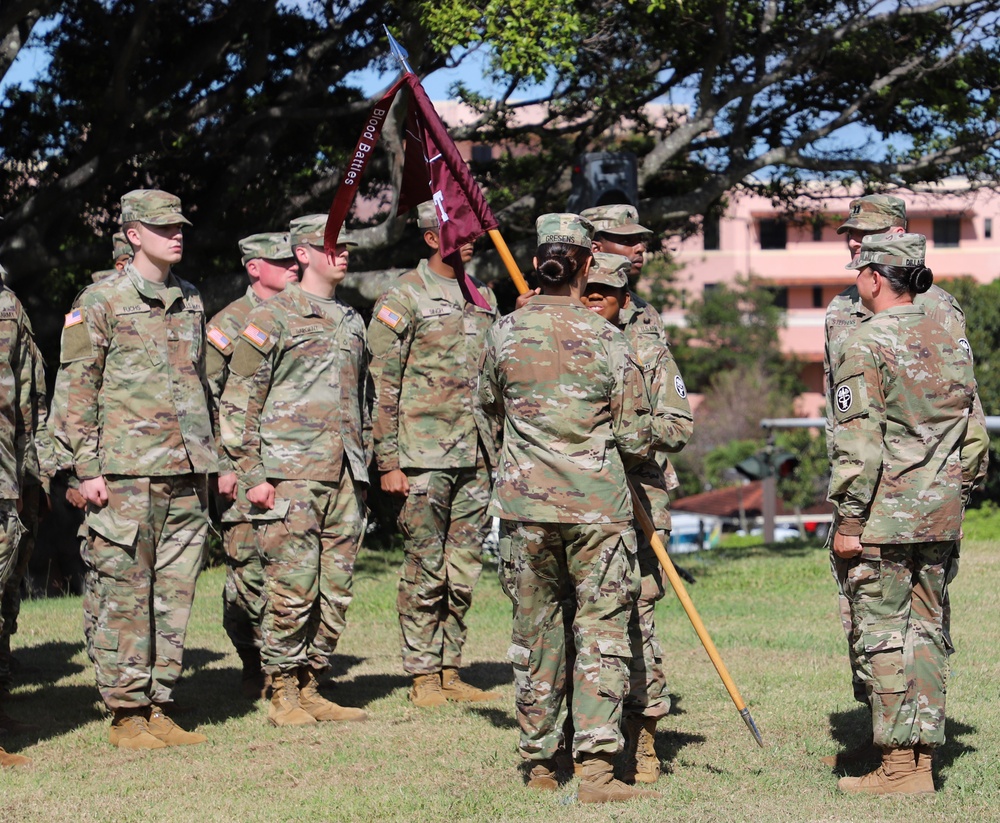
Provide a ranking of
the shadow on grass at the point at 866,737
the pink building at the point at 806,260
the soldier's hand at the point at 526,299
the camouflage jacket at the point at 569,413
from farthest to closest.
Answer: the pink building at the point at 806,260 → the shadow on grass at the point at 866,737 → the soldier's hand at the point at 526,299 → the camouflage jacket at the point at 569,413

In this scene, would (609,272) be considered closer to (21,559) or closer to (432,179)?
(432,179)

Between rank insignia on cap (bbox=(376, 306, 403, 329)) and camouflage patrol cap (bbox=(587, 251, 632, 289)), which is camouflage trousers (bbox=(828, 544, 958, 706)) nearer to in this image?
camouflage patrol cap (bbox=(587, 251, 632, 289))

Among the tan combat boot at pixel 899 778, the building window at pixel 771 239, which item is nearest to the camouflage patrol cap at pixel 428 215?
the tan combat boot at pixel 899 778

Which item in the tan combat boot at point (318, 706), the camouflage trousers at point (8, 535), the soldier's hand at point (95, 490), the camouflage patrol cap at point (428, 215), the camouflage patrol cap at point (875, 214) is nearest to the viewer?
the camouflage trousers at point (8, 535)

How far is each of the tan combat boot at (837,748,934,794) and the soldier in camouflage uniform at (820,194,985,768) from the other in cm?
42

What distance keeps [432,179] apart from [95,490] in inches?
89.3

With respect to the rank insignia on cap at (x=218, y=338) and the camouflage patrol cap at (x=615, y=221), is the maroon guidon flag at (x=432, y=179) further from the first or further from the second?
the rank insignia on cap at (x=218, y=338)

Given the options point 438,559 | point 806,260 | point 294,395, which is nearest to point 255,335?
point 294,395

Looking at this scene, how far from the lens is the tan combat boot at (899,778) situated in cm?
560

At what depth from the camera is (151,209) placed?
6.78 m

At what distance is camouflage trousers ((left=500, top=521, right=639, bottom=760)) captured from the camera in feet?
17.9

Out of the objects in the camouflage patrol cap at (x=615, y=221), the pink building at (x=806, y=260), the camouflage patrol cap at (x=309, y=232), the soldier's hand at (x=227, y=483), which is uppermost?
the pink building at (x=806, y=260)

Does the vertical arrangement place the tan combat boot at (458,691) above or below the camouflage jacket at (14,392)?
below

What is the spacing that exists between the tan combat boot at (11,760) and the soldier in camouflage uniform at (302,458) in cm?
123
